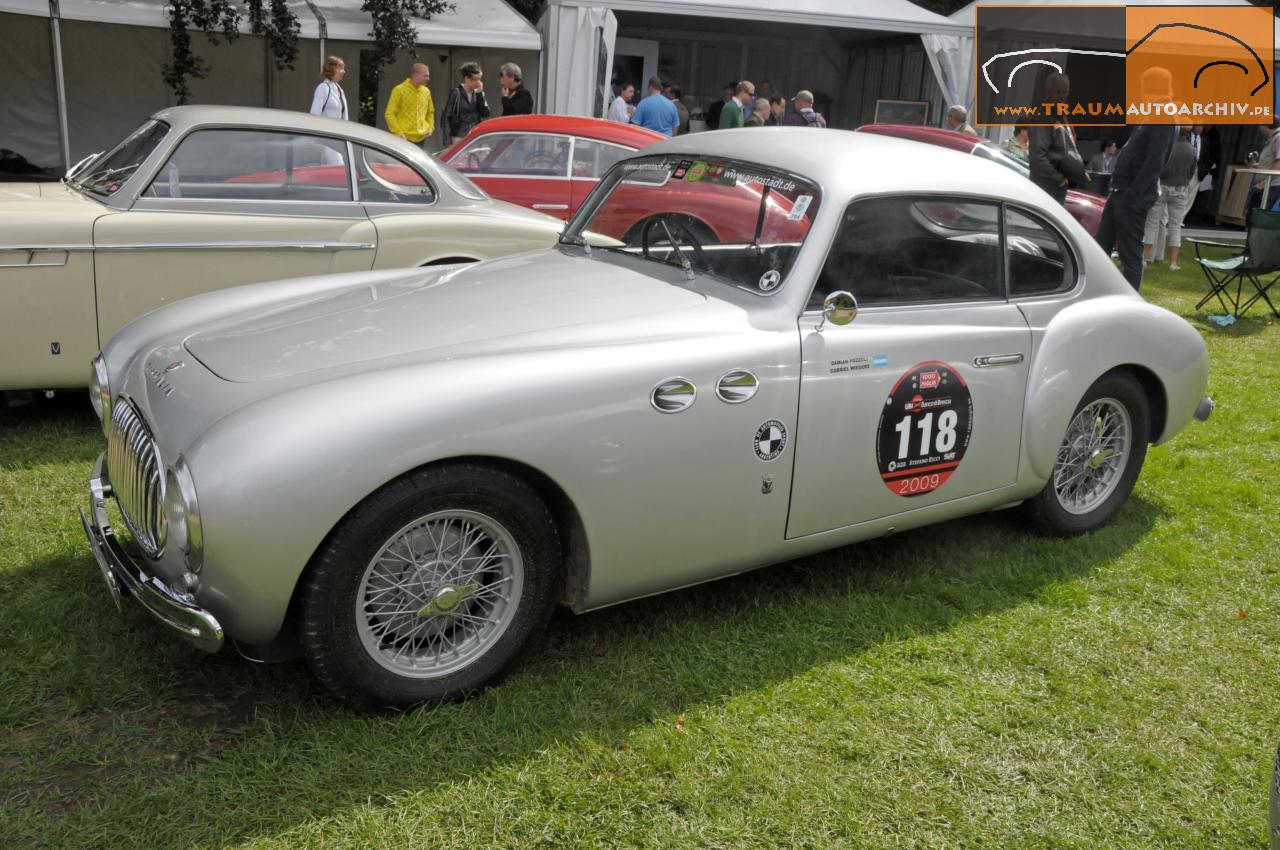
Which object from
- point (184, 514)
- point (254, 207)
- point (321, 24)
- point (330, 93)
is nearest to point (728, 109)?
point (321, 24)

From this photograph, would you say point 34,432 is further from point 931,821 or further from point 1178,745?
point 1178,745

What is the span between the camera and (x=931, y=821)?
110 inches

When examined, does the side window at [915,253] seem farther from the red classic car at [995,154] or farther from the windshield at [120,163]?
the red classic car at [995,154]

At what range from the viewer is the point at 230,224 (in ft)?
17.6

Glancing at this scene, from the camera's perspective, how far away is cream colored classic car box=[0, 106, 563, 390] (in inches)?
196

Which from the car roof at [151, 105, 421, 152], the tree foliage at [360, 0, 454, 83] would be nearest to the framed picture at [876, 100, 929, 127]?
the tree foliage at [360, 0, 454, 83]

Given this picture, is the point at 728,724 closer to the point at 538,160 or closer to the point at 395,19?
the point at 538,160

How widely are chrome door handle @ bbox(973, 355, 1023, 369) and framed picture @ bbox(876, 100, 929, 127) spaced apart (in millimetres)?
15700

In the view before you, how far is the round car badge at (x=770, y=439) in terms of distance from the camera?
334cm

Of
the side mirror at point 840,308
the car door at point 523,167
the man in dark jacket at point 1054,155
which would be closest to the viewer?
the side mirror at point 840,308

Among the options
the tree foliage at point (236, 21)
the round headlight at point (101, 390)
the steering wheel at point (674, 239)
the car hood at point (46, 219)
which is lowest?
the round headlight at point (101, 390)

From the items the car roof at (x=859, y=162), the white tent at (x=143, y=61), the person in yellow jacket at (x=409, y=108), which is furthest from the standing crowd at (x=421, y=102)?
the car roof at (x=859, y=162)

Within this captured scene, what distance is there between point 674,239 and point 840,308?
→ 78 cm

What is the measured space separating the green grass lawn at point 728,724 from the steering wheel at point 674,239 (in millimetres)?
1180
